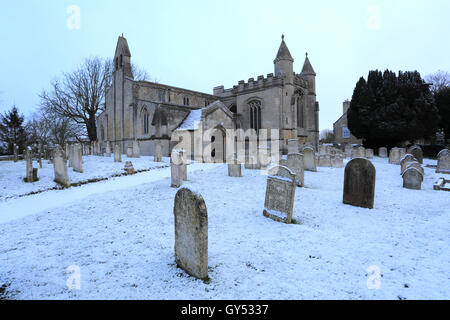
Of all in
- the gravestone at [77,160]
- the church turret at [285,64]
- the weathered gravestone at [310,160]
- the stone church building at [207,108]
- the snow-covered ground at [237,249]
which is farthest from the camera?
the church turret at [285,64]

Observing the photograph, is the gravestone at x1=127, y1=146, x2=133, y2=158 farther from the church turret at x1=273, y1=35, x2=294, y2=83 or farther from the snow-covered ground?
the church turret at x1=273, y1=35, x2=294, y2=83

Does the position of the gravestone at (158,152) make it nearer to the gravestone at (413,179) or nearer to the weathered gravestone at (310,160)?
the weathered gravestone at (310,160)

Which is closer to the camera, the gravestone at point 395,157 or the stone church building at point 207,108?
the gravestone at point 395,157

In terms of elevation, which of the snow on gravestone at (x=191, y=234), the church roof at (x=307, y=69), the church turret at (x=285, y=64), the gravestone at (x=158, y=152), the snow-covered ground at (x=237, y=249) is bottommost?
the snow-covered ground at (x=237, y=249)

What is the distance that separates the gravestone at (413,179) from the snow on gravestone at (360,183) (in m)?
3.65

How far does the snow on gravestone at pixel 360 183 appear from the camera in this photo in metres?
6.00

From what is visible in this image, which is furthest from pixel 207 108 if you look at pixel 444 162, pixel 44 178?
pixel 444 162

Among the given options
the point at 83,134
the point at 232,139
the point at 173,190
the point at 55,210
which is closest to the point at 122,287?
the point at 55,210

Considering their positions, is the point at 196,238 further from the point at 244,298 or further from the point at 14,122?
the point at 14,122

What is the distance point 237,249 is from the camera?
12.4ft

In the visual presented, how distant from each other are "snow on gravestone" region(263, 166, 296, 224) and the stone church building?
13217 millimetres

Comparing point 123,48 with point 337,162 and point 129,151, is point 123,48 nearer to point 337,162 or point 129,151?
point 129,151

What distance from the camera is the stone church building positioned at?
19.2 m

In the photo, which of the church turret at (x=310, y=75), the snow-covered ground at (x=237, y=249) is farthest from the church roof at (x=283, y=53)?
the snow-covered ground at (x=237, y=249)
